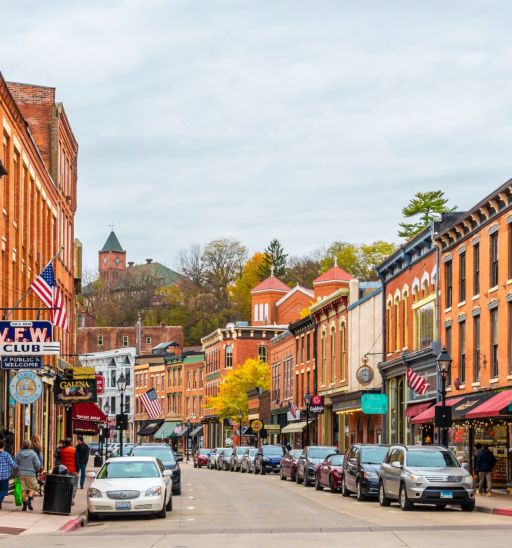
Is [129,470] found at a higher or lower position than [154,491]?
higher

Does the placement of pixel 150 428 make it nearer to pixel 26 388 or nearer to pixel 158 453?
pixel 158 453

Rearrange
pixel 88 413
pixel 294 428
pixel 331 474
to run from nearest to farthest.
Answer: pixel 331 474
pixel 88 413
pixel 294 428

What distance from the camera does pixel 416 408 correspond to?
51000mm

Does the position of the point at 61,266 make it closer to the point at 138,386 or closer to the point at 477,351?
the point at 477,351

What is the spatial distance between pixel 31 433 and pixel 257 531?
71.6 feet

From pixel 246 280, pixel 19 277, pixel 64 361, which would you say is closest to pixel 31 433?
pixel 19 277

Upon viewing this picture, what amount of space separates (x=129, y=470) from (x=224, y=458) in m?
46.8

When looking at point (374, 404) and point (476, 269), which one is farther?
point (374, 404)

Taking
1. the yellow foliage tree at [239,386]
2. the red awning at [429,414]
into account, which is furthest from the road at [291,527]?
the yellow foliage tree at [239,386]

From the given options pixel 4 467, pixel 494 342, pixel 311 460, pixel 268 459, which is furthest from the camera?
pixel 268 459

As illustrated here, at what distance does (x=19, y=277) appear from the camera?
39312mm

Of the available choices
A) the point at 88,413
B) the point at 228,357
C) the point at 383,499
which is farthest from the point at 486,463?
the point at 228,357

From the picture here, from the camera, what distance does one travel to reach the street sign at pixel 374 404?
57.0 m

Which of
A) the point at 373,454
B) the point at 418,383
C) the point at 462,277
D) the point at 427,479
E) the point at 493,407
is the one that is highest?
the point at 462,277
